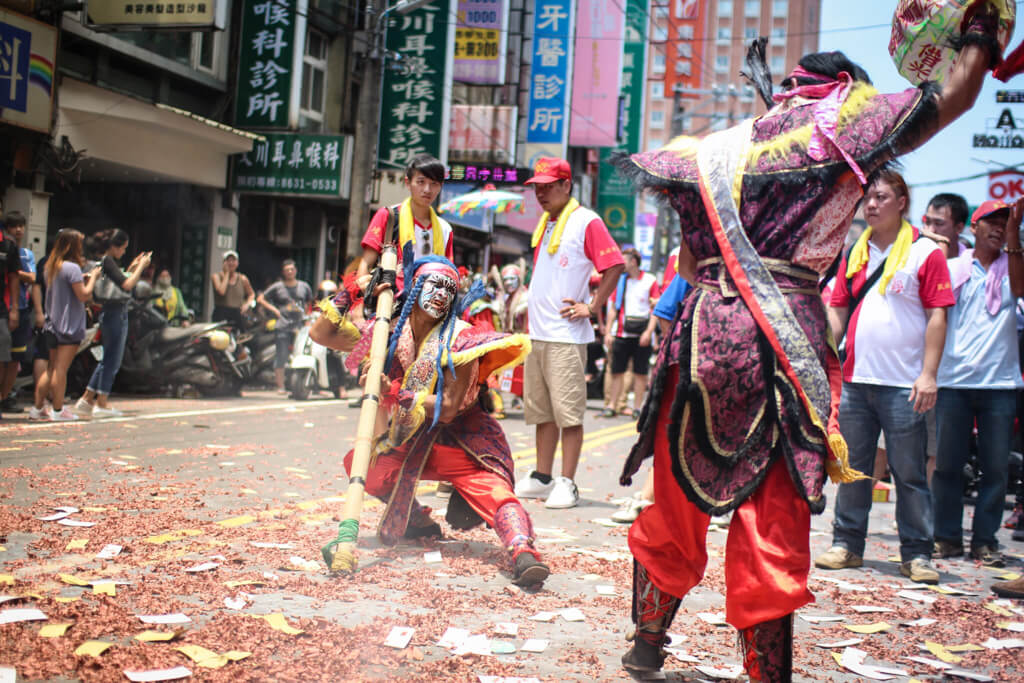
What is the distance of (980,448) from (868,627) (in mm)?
2210

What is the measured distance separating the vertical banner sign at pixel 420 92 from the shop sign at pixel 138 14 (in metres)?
6.95

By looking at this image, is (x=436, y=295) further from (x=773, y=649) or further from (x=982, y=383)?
(x=982, y=383)

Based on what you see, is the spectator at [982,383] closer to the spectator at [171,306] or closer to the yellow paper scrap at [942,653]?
the yellow paper scrap at [942,653]

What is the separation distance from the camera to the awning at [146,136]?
13812 millimetres

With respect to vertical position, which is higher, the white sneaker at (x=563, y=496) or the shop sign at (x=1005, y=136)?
the shop sign at (x=1005, y=136)

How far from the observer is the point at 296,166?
1791 cm

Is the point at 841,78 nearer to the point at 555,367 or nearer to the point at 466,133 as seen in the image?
the point at 555,367

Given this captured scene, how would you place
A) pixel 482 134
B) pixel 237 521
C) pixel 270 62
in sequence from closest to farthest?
pixel 237 521
pixel 270 62
pixel 482 134

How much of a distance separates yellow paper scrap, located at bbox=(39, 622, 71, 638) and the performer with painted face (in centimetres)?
170

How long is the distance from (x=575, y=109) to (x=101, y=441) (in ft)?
96.2

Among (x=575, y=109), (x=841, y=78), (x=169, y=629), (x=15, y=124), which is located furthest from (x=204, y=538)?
(x=575, y=109)

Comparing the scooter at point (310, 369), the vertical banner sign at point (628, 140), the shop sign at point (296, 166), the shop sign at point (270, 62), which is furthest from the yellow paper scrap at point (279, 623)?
the vertical banner sign at point (628, 140)

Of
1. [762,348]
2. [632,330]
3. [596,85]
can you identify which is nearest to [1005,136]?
[632,330]

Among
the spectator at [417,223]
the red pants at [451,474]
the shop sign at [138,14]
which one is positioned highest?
the shop sign at [138,14]
